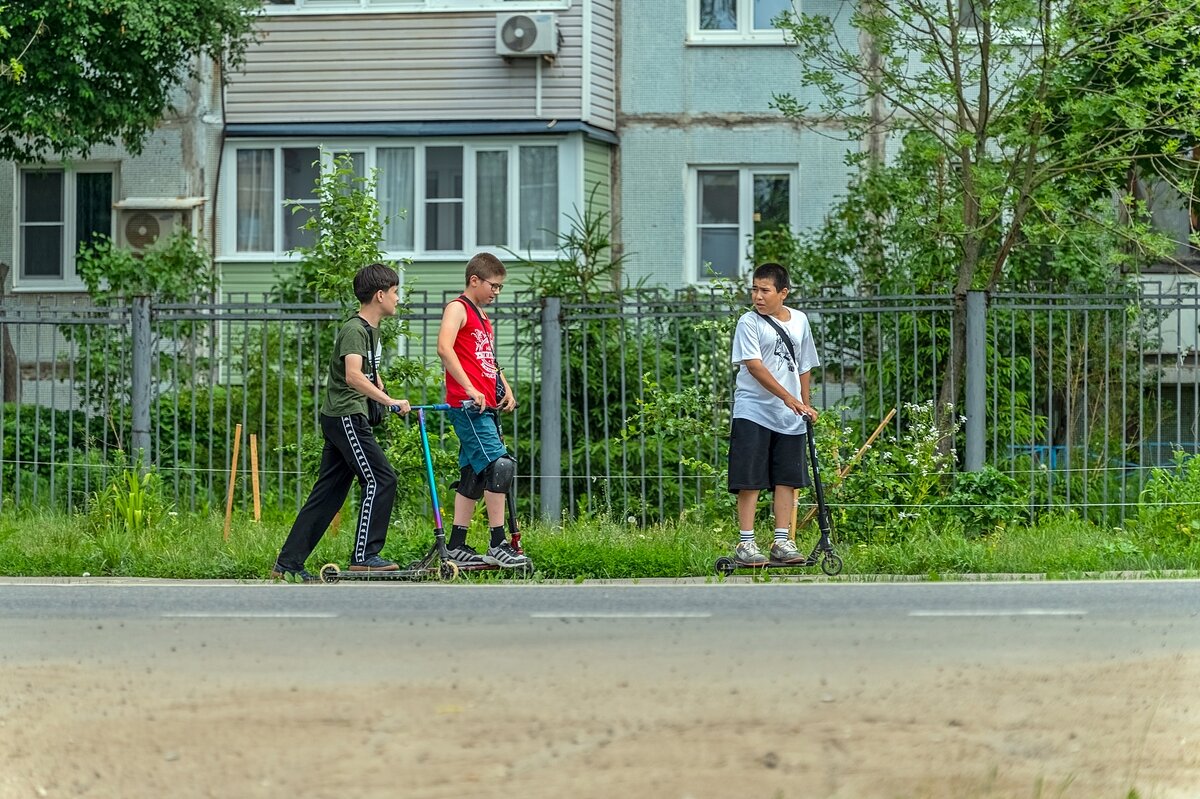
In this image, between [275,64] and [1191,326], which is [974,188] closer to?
[1191,326]

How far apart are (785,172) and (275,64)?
21.8ft

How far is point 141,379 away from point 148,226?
11.2 metres

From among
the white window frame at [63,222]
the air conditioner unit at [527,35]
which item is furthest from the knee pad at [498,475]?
the white window frame at [63,222]

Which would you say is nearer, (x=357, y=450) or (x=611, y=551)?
(x=357, y=450)

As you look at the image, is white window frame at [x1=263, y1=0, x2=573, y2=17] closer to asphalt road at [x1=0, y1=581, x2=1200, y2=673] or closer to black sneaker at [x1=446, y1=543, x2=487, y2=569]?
black sneaker at [x1=446, y1=543, x2=487, y2=569]

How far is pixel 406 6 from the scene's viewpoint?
23.6m

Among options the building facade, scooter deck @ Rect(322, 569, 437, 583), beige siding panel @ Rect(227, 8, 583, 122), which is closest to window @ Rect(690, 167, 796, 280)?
the building facade

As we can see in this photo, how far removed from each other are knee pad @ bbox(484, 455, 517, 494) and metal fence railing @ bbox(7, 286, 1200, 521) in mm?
1875

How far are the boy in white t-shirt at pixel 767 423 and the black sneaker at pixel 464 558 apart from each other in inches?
60.1

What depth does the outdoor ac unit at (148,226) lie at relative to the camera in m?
24.2

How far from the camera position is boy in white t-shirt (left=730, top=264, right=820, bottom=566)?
11125 mm

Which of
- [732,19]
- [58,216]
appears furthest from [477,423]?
[58,216]

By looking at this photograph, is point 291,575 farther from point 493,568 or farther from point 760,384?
point 760,384

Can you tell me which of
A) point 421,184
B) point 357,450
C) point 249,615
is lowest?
point 249,615
